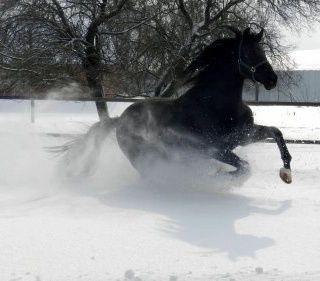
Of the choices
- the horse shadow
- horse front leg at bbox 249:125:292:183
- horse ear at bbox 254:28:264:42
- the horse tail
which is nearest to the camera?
Result: the horse shadow

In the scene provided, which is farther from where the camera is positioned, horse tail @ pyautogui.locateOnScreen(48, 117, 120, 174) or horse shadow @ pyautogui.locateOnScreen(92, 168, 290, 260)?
horse tail @ pyautogui.locateOnScreen(48, 117, 120, 174)

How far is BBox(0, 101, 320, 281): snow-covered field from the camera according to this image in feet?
9.28

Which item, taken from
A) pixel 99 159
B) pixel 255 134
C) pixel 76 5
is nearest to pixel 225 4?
pixel 76 5

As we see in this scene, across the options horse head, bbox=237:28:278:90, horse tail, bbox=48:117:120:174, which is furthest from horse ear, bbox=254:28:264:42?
horse tail, bbox=48:117:120:174

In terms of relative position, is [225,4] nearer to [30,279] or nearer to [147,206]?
[147,206]

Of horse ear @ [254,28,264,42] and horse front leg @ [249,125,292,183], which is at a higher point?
horse ear @ [254,28,264,42]

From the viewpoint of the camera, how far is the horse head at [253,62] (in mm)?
4703

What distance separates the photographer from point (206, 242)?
3.34m

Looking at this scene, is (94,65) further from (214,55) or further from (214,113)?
(214,113)

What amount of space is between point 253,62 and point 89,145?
2.18 m

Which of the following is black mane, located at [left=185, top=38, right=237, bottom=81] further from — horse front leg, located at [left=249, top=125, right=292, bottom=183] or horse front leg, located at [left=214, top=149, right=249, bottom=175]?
horse front leg, located at [left=214, top=149, right=249, bottom=175]

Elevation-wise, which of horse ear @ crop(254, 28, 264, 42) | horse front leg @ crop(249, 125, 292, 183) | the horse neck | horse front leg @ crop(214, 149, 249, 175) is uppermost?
horse ear @ crop(254, 28, 264, 42)

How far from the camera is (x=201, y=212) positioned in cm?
416

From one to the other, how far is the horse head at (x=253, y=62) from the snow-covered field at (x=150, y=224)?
908 mm
